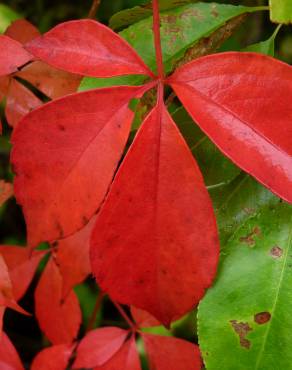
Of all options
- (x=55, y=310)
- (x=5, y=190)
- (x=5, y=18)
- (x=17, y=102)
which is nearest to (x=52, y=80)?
(x=17, y=102)

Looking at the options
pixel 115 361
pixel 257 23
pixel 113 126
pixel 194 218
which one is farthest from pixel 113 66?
pixel 257 23

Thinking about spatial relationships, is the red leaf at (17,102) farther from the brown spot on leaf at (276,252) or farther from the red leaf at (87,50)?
the brown spot on leaf at (276,252)

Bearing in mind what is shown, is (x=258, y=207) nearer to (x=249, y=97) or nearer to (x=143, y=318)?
(x=249, y=97)

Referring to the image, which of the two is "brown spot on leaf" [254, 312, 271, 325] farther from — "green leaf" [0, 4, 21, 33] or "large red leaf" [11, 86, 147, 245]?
"green leaf" [0, 4, 21, 33]

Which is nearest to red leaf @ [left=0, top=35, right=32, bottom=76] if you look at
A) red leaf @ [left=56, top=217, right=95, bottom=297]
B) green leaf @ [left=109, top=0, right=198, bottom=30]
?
green leaf @ [left=109, top=0, right=198, bottom=30]

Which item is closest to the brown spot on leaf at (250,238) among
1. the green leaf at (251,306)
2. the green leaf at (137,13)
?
the green leaf at (251,306)

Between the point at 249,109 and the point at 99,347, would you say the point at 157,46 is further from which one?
the point at 99,347
